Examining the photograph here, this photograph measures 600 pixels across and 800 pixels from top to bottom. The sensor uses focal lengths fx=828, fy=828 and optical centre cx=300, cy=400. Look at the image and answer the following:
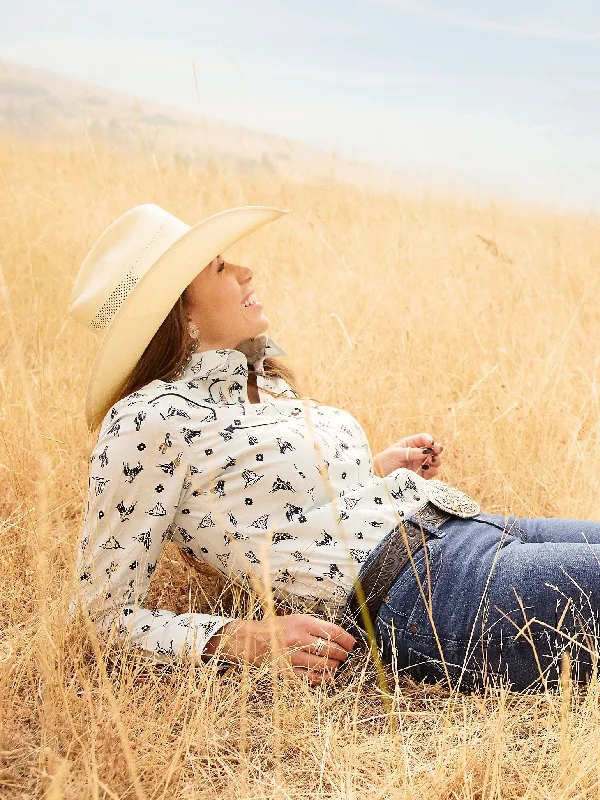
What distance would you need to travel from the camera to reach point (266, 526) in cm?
186

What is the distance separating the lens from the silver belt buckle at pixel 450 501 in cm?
196

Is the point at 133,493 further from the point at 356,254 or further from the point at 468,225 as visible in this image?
the point at 468,225

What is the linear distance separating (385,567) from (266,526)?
279 millimetres

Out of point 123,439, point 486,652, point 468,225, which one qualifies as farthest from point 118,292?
point 468,225

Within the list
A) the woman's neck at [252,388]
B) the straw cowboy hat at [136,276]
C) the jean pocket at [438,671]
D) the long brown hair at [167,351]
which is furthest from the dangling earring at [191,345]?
the jean pocket at [438,671]

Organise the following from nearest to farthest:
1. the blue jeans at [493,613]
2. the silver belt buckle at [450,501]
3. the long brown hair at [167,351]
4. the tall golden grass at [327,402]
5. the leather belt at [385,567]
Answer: the tall golden grass at [327,402] → the blue jeans at [493,613] → the leather belt at [385,567] → the silver belt buckle at [450,501] → the long brown hair at [167,351]

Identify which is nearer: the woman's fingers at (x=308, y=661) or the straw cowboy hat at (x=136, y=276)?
the woman's fingers at (x=308, y=661)

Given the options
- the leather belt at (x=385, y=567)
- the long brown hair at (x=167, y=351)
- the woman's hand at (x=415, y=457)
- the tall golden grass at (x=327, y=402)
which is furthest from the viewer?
the woman's hand at (x=415, y=457)

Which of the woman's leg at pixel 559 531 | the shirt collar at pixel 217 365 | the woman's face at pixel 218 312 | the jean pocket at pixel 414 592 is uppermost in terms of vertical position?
the woman's face at pixel 218 312

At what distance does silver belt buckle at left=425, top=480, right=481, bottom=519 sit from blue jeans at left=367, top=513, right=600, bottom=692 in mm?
82

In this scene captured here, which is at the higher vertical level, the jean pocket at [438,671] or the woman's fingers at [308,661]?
the woman's fingers at [308,661]

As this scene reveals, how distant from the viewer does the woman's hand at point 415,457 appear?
2.37 metres

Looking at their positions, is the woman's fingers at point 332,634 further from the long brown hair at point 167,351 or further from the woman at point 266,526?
the long brown hair at point 167,351

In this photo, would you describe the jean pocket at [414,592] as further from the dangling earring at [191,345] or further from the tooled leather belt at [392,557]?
the dangling earring at [191,345]
